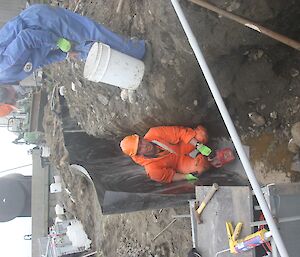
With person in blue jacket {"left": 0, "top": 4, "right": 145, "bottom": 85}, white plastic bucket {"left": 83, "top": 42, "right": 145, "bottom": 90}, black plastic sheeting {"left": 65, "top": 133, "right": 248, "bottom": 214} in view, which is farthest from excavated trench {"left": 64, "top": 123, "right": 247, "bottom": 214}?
person in blue jacket {"left": 0, "top": 4, "right": 145, "bottom": 85}

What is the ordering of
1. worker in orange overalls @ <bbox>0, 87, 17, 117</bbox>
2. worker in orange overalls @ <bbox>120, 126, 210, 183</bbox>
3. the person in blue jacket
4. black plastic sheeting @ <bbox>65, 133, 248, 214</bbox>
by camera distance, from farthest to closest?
1. worker in orange overalls @ <bbox>0, 87, 17, 117</bbox>
2. worker in orange overalls @ <bbox>120, 126, 210, 183</bbox>
3. black plastic sheeting @ <bbox>65, 133, 248, 214</bbox>
4. the person in blue jacket

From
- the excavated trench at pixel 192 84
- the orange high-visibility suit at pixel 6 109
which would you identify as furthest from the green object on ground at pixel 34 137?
the excavated trench at pixel 192 84

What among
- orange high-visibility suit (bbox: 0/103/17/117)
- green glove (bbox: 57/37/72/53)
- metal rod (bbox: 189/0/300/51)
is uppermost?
orange high-visibility suit (bbox: 0/103/17/117)

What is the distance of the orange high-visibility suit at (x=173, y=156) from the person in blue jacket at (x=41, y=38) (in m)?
1.06

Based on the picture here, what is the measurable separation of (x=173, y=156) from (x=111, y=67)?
4.17 feet

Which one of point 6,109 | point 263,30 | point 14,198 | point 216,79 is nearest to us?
point 263,30

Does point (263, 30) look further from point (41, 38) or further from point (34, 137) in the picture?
point (34, 137)

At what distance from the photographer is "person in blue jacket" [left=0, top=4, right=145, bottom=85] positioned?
351 cm

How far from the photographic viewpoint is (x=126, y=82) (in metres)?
4.15

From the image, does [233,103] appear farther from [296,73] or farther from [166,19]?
[166,19]

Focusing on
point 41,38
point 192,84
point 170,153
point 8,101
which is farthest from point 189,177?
point 8,101

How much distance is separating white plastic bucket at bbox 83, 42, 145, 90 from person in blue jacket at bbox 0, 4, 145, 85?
102 mm

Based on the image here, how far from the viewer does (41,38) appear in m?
3.58

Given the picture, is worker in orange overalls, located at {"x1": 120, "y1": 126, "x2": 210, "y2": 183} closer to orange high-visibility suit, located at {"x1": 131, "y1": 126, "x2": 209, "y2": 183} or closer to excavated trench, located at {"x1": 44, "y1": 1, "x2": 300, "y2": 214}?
orange high-visibility suit, located at {"x1": 131, "y1": 126, "x2": 209, "y2": 183}
